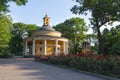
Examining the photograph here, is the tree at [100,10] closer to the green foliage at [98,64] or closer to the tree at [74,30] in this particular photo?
the green foliage at [98,64]

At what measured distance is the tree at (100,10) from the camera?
40656 mm

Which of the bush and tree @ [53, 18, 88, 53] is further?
tree @ [53, 18, 88, 53]

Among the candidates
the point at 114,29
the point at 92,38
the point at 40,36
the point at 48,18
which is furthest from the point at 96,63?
the point at 92,38

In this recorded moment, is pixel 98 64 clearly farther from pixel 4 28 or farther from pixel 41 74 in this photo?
pixel 4 28

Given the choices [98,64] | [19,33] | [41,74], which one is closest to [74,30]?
[19,33]

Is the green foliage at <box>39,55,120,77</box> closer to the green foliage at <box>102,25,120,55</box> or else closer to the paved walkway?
the paved walkway

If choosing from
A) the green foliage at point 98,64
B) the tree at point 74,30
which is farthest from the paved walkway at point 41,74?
the tree at point 74,30

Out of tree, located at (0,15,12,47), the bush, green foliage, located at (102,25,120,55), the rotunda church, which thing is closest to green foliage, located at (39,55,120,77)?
the bush

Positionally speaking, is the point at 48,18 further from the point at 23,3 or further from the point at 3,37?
the point at 23,3

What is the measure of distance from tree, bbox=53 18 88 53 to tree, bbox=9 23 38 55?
47.3 feet

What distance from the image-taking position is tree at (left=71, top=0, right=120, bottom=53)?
40656 millimetres

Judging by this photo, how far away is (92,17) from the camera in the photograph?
43594mm

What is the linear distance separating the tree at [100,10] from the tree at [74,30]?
4561 cm

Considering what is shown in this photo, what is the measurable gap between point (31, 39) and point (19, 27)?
133 feet
